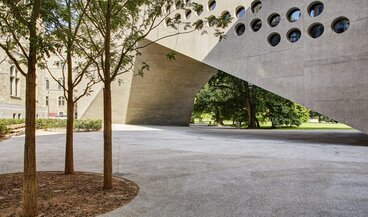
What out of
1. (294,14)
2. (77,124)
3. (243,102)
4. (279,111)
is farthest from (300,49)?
(279,111)

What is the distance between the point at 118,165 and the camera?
29.1 feet

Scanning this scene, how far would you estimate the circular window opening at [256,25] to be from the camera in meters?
15.7

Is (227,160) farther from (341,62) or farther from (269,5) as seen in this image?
(269,5)

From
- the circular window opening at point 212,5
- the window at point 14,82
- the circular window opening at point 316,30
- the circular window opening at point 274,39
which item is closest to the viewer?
the circular window opening at point 316,30

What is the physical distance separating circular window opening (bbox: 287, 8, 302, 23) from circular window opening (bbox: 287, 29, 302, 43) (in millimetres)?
476

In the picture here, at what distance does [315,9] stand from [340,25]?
1.39m

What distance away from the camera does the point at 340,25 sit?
511 inches

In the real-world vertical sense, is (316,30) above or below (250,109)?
above

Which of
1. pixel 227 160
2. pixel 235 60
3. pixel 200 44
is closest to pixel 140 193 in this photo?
pixel 227 160

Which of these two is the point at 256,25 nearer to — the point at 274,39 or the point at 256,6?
the point at 256,6

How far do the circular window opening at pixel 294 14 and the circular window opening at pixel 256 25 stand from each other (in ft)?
5.03

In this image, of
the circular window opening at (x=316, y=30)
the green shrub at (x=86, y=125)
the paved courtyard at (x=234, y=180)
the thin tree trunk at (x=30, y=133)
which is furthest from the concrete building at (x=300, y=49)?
the thin tree trunk at (x=30, y=133)

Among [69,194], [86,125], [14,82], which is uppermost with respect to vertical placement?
[14,82]

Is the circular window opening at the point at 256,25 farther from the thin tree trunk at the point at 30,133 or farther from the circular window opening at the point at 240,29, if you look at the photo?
the thin tree trunk at the point at 30,133
